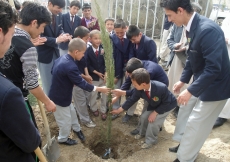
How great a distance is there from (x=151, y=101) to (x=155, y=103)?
2.6 inches

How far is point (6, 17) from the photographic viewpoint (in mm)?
1074

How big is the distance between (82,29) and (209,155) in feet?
9.08

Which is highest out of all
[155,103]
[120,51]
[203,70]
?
[203,70]

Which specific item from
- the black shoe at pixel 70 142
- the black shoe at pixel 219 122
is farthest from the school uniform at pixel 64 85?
the black shoe at pixel 219 122

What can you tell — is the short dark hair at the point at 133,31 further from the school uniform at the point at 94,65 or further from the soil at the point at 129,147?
the soil at the point at 129,147

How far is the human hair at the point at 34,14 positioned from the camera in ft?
6.20

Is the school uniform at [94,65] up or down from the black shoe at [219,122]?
up

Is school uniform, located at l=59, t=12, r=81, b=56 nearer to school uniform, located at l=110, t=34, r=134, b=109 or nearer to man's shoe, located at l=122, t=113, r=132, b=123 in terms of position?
A: school uniform, located at l=110, t=34, r=134, b=109

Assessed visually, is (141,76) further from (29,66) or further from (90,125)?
(90,125)

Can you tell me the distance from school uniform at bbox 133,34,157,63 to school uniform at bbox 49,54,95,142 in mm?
1191

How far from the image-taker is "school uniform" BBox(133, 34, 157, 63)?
11.2ft

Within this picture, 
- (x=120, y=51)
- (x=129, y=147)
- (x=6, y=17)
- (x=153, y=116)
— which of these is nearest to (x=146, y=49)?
(x=120, y=51)

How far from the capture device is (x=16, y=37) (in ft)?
5.84

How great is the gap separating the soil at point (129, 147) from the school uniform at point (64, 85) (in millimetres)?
387
